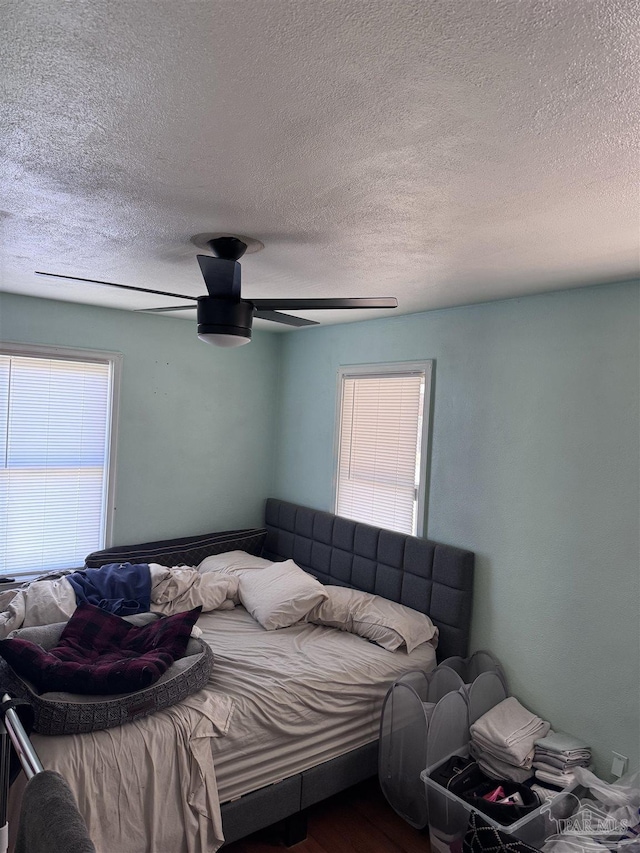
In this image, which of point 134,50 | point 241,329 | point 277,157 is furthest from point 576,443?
point 134,50

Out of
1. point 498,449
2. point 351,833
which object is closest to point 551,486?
point 498,449

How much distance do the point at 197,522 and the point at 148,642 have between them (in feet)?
6.03

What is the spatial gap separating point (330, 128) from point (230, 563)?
11.0 ft

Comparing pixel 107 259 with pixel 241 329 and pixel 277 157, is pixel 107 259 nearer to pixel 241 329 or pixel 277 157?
pixel 241 329

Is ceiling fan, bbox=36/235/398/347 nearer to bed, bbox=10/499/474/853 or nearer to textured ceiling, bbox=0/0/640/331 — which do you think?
textured ceiling, bbox=0/0/640/331

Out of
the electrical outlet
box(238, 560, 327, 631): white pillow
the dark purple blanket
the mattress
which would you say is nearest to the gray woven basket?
the dark purple blanket

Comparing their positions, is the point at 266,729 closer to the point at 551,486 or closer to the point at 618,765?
the point at 618,765

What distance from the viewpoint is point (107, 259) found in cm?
268

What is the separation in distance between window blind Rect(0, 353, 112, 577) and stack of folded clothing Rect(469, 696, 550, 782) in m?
2.80

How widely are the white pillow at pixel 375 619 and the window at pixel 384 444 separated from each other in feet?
1.67

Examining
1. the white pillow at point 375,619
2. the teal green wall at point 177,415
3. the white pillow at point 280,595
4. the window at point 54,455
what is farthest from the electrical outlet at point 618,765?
the window at point 54,455

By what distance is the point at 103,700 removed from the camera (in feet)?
7.57

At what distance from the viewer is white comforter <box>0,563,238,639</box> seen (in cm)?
306

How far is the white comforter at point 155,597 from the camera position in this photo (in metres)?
3.06
